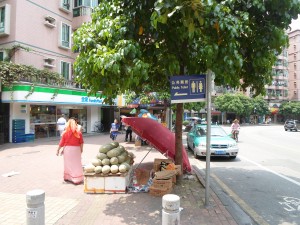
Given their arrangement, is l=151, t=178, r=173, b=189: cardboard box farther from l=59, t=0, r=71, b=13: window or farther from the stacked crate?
l=59, t=0, r=71, b=13: window

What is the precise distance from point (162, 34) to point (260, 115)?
210ft

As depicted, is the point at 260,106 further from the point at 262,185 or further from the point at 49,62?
the point at 262,185

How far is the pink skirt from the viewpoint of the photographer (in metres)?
7.01

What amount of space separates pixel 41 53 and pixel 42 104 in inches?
143

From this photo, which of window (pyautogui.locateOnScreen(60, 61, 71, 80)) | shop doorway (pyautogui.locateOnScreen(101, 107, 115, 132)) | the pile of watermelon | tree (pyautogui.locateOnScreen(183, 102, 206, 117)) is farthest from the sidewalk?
shop doorway (pyautogui.locateOnScreen(101, 107, 115, 132))

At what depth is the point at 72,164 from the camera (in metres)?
7.07

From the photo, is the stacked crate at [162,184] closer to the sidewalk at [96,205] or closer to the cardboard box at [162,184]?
Answer: the cardboard box at [162,184]

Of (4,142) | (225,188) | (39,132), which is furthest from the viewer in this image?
(39,132)

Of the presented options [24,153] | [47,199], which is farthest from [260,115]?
[47,199]

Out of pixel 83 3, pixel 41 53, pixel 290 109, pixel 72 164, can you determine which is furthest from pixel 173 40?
pixel 290 109

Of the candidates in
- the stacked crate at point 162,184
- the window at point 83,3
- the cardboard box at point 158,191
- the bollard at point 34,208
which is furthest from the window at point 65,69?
the bollard at point 34,208

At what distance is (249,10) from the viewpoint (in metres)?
5.36

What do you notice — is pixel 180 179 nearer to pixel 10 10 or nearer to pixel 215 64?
pixel 215 64

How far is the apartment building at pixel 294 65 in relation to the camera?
68.2m
